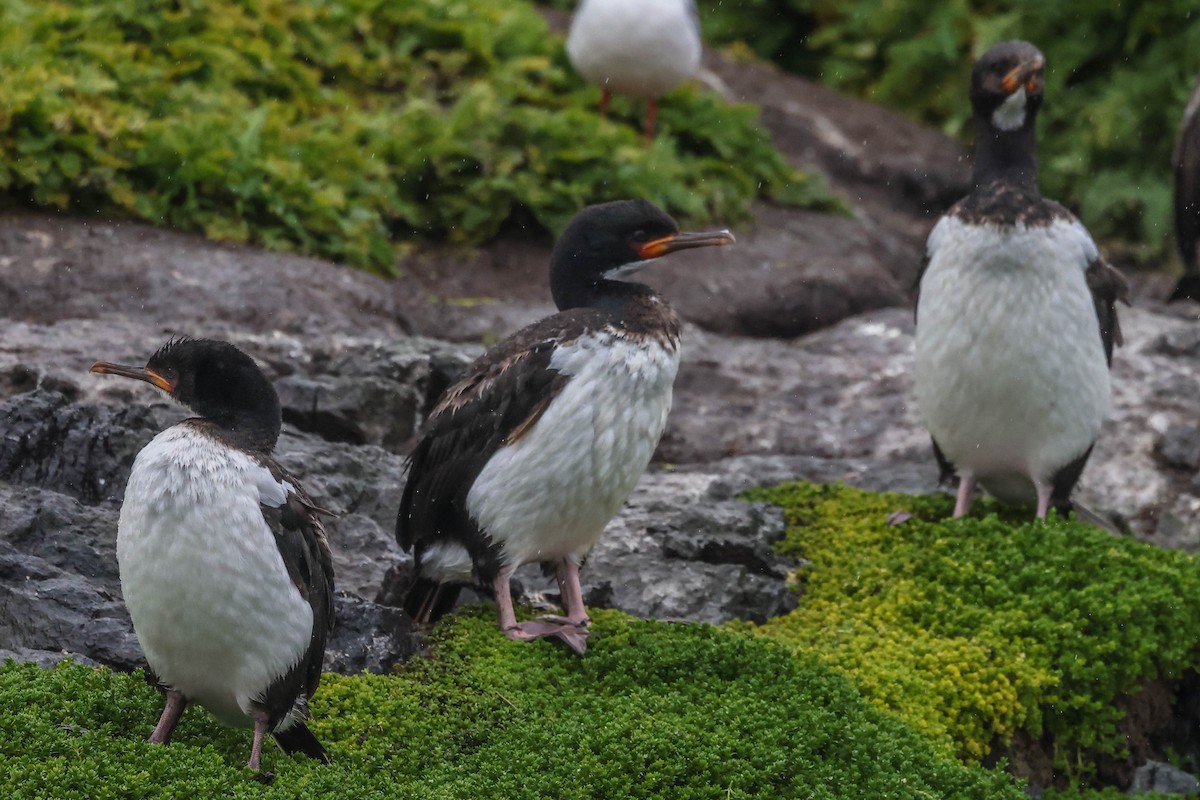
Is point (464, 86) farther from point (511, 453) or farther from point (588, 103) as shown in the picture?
point (511, 453)


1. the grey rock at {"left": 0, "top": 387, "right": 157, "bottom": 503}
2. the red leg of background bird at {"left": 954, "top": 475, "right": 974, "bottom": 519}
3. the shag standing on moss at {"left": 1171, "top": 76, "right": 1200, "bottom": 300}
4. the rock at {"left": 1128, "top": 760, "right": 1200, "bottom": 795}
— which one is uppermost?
the shag standing on moss at {"left": 1171, "top": 76, "right": 1200, "bottom": 300}

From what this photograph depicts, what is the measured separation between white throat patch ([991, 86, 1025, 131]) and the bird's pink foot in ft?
11.6

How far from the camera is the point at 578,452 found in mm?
5922

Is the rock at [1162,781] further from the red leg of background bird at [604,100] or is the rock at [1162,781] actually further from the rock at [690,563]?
the red leg of background bird at [604,100]

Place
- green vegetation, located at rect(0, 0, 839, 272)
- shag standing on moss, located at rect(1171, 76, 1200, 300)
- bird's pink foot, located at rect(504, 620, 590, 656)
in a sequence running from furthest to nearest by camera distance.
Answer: shag standing on moss, located at rect(1171, 76, 1200, 300)
green vegetation, located at rect(0, 0, 839, 272)
bird's pink foot, located at rect(504, 620, 590, 656)

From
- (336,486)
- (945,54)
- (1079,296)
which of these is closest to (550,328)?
(336,486)

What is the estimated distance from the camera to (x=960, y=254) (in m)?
7.51

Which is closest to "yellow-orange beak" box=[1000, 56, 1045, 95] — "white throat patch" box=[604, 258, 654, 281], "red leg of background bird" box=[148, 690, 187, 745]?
"white throat patch" box=[604, 258, 654, 281]

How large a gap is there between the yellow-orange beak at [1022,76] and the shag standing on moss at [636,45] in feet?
16.8

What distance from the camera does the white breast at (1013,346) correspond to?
24.3ft

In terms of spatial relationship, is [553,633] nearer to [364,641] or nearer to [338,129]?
[364,641]

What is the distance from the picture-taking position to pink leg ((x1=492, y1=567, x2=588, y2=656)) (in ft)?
19.8

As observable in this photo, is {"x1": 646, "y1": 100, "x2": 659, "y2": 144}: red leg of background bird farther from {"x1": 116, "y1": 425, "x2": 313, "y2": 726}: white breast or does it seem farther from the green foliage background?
{"x1": 116, "y1": 425, "x2": 313, "y2": 726}: white breast

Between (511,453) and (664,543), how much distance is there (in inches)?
58.1
